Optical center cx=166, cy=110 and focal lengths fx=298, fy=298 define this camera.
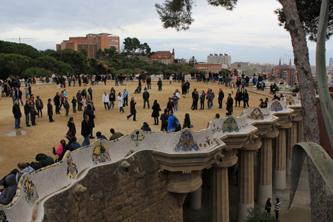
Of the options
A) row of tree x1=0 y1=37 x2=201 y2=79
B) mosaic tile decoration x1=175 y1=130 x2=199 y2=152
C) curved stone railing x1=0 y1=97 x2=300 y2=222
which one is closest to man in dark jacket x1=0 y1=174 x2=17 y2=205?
curved stone railing x1=0 y1=97 x2=300 y2=222

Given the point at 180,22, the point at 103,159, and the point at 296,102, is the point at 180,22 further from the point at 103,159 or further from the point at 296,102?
the point at 103,159

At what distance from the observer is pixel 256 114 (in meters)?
15.3

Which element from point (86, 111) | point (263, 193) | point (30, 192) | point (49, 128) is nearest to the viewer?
point (30, 192)

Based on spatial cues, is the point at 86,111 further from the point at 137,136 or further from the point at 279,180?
the point at 279,180

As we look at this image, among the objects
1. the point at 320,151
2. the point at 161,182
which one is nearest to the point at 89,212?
the point at 161,182

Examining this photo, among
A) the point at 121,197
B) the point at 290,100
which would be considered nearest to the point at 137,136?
the point at 121,197

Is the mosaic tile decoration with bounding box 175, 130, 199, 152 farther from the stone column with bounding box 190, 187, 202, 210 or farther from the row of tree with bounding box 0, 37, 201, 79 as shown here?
the row of tree with bounding box 0, 37, 201, 79

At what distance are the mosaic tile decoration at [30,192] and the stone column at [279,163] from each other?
17.1m

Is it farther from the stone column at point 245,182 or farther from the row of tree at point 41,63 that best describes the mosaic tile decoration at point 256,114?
the row of tree at point 41,63

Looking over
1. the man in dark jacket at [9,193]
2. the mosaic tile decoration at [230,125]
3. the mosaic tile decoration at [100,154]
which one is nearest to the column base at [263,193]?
the mosaic tile decoration at [230,125]

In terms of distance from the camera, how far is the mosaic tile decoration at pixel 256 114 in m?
15.3

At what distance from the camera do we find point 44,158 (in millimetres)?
7469

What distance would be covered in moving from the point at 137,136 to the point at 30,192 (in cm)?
428

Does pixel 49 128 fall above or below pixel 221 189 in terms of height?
above
